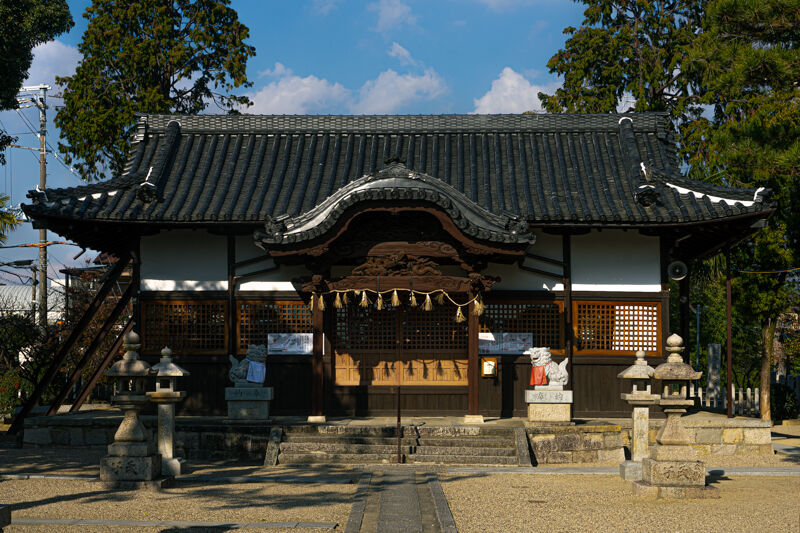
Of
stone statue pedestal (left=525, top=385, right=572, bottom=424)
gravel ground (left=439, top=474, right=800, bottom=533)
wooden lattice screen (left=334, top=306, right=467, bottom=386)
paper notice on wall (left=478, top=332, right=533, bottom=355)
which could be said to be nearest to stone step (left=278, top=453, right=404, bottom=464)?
gravel ground (left=439, top=474, right=800, bottom=533)

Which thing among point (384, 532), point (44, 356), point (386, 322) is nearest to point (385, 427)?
point (386, 322)

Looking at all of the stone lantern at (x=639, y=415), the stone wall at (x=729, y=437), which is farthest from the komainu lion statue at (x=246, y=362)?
the stone wall at (x=729, y=437)

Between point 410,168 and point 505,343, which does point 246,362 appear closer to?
point 505,343

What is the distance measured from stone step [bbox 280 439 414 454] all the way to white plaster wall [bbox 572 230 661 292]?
17.4 ft

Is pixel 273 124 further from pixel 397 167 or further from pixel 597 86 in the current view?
pixel 597 86

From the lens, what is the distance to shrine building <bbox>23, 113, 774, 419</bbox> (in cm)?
1557

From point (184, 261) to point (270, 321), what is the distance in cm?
227

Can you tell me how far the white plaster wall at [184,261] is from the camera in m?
16.9

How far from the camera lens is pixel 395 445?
47.0ft

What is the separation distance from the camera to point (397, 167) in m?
15.2

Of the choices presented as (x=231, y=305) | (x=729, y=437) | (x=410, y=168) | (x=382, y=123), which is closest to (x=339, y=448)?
(x=231, y=305)

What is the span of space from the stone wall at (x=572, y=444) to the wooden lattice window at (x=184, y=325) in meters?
6.81

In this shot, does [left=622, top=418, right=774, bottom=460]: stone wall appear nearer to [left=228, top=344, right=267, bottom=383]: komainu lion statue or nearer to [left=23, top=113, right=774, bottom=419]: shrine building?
[left=23, top=113, right=774, bottom=419]: shrine building

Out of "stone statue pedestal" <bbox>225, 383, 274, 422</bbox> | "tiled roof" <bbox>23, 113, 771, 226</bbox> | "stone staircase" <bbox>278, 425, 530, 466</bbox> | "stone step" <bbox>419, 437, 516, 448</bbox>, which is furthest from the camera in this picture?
"tiled roof" <bbox>23, 113, 771, 226</bbox>
